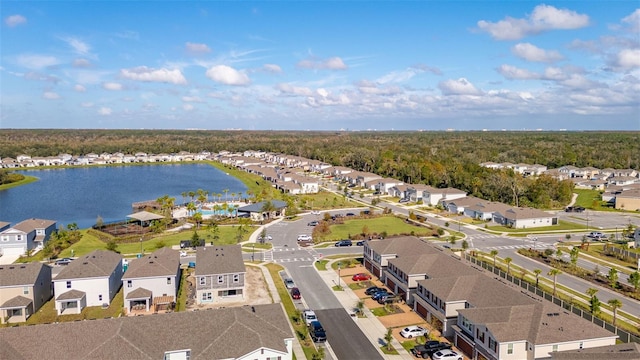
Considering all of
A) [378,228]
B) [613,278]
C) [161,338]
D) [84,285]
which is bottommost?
[378,228]

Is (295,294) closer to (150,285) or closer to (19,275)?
(150,285)

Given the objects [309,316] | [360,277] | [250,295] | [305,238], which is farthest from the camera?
[305,238]

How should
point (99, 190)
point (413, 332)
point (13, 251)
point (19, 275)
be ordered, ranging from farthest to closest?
point (99, 190)
point (13, 251)
point (19, 275)
point (413, 332)

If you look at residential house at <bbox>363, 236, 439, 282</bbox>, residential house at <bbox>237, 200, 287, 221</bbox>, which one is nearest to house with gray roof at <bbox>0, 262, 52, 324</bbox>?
residential house at <bbox>363, 236, 439, 282</bbox>

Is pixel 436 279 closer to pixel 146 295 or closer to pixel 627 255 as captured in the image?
pixel 146 295

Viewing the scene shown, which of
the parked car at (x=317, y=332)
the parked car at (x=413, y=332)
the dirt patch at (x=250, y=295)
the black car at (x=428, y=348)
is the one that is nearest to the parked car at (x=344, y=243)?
the dirt patch at (x=250, y=295)

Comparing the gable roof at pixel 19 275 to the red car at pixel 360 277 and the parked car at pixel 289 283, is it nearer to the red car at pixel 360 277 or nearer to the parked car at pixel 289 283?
the parked car at pixel 289 283

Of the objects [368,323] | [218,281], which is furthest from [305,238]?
[368,323]
